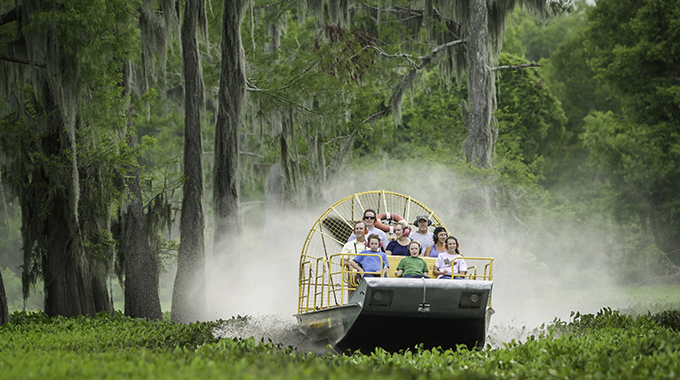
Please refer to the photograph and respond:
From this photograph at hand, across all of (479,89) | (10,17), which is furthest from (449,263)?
(479,89)

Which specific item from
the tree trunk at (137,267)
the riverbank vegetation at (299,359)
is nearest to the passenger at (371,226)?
the riverbank vegetation at (299,359)

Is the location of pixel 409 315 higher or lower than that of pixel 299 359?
lower

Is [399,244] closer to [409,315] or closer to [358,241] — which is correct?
[358,241]

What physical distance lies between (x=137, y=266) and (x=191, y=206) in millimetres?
1848

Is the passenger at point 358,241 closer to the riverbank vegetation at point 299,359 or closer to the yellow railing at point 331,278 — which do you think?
the yellow railing at point 331,278

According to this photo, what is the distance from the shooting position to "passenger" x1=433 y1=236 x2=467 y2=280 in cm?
1032

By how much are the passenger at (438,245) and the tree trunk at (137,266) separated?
6403 mm

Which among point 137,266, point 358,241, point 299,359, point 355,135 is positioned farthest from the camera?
point 355,135

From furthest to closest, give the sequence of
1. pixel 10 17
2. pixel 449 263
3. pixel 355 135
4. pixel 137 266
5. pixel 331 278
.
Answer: pixel 355 135, pixel 137 266, pixel 10 17, pixel 449 263, pixel 331 278

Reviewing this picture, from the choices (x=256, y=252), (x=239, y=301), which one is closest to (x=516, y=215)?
(x=256, y=252)

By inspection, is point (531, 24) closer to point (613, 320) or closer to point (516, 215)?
point (516, 215)

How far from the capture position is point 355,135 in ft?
78.6

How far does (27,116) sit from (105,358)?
8.12m

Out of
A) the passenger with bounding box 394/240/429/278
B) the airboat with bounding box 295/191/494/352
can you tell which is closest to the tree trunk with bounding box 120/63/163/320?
the airboat with bounding box 295/191/494/352
